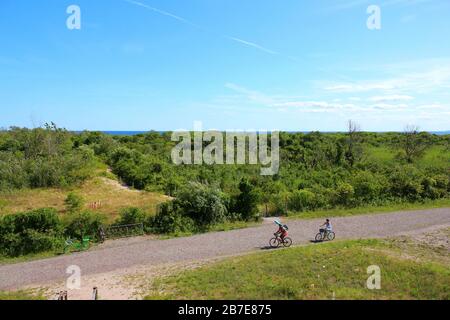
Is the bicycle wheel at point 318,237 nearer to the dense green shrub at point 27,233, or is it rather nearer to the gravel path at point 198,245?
the gravel path at point 198,245

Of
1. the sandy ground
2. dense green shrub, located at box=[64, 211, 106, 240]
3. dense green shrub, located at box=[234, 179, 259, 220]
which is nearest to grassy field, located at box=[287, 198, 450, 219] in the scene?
dense green shrub, located at box=[234, 179, 259, 220]

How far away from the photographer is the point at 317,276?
11.2m

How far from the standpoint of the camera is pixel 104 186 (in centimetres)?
2969

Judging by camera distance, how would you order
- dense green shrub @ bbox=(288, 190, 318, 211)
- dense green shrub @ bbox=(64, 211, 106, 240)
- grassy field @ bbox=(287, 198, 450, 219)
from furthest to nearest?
A: dense green shrub @ bbox=(288, 190, 318, 211), grassy field @ bbox=(287, 198, 450, 219), dense green shrub @ bbox=(64, 211, 106, 240)

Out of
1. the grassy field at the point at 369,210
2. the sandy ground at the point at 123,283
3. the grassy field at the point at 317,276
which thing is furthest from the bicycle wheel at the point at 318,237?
the grassy field at the point at 369,210

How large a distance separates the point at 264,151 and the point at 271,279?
3710 cm

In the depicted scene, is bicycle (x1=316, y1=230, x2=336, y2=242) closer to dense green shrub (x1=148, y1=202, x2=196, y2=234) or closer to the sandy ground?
the sandy ground

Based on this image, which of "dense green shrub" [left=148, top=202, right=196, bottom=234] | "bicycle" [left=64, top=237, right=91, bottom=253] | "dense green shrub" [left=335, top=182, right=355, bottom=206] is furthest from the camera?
"dense green shrub" [left=335, top=182, right=355, bottom=206]

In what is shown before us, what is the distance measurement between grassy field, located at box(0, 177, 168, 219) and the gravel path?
5575 mm

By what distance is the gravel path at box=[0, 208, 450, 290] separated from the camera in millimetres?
13195

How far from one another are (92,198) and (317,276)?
66.2 ft

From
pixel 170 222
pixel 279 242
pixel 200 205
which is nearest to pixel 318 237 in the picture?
pixel 279 242
